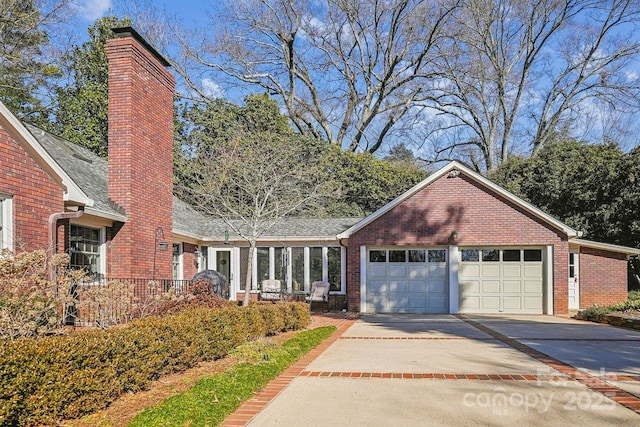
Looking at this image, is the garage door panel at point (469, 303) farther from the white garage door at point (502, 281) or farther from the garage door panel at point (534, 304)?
the garage door panel at point (534, 304)

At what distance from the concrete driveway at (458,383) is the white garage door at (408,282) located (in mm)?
6828

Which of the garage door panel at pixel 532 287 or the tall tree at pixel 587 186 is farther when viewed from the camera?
the tall tree at pixel 587 186

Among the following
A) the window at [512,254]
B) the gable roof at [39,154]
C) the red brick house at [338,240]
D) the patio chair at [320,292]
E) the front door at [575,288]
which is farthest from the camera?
the front door at [575,288]

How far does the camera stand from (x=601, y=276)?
20172mm

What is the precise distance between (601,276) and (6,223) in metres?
19.4

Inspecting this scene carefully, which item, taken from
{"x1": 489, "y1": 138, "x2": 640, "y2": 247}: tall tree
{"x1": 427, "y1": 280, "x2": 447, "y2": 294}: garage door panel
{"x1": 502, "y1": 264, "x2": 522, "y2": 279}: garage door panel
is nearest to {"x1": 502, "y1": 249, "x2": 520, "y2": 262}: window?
{"x1": 502, "y1": 264, "x2": 522, "y2": 279}: garage door panel

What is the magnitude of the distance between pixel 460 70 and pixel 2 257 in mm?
30469

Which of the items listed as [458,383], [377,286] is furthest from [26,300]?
[377,286]

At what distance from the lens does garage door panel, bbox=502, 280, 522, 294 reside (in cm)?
1841

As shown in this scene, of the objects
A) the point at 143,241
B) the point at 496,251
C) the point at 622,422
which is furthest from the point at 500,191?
the point at 622,422

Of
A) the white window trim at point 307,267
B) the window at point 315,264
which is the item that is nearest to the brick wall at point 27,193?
the white window trim at point 307,267

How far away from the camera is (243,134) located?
2612cm

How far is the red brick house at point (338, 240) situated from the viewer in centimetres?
1285

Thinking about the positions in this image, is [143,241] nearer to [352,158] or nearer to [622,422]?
[622,422]
